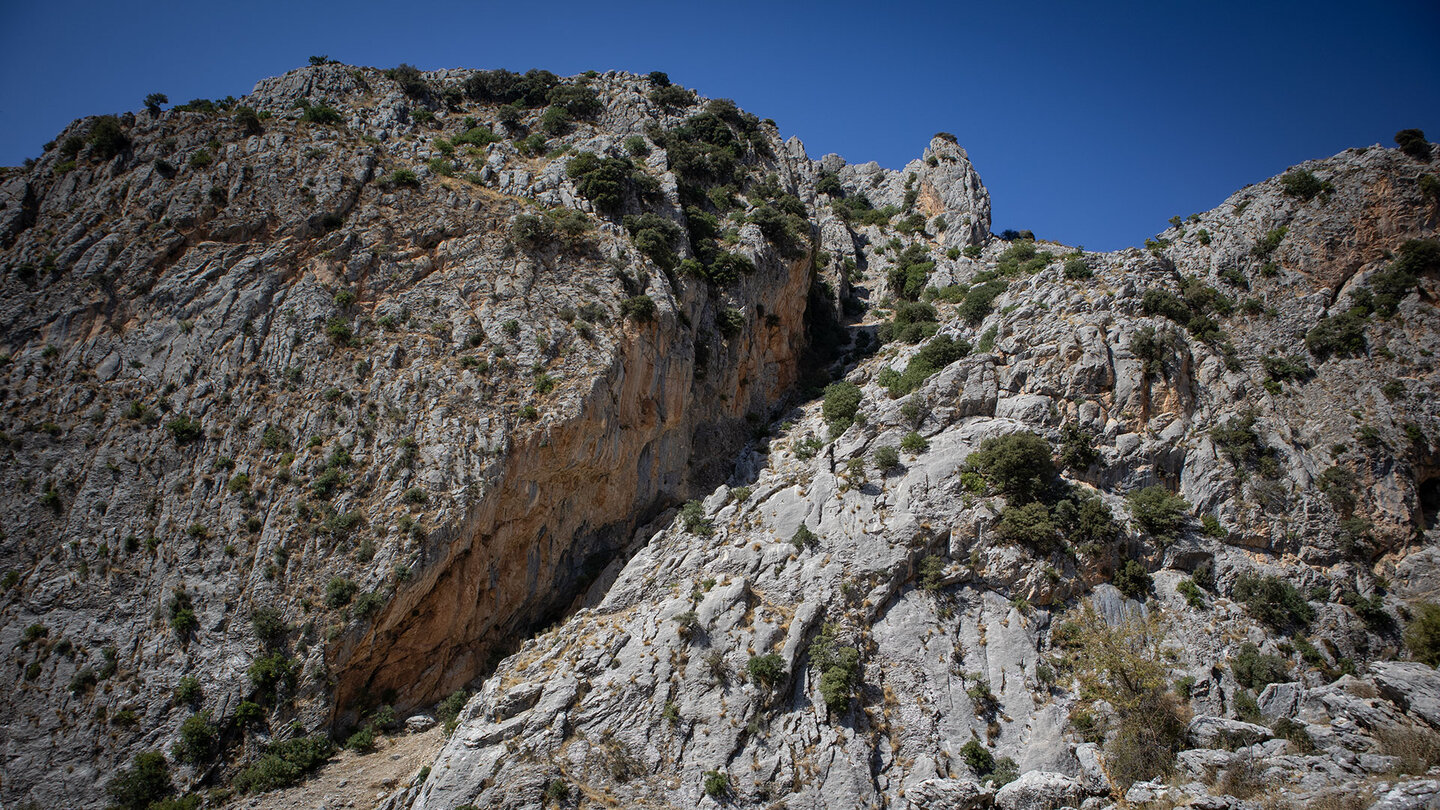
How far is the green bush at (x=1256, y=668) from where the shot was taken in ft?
81.9

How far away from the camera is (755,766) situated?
77.3ft

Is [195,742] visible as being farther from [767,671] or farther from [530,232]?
[530,232]

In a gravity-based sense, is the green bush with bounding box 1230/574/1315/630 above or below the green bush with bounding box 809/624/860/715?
above

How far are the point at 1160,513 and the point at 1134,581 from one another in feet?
11.4

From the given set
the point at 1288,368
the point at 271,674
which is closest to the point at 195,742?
the point at 271,674

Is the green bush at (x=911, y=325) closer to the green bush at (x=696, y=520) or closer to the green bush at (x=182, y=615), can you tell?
the green bush at (x=696, y=520)

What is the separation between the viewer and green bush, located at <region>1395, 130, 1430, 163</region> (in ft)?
121

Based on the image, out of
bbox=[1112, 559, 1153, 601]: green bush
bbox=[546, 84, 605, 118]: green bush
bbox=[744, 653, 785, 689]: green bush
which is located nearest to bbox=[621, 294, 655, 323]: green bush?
bbox=[744, 653, 785, 689]: green bush

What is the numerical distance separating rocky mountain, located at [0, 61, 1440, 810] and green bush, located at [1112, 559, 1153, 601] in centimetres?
14

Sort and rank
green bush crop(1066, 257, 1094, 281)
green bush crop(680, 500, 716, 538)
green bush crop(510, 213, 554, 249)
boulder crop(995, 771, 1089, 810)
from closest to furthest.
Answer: boulder crop(995, 771, 1089, 810) → green bush crop(680, 500, 716, 538) → green bush crop(1066, 257, 1094, 281) → green bush crop(510, 213, 554, 249)

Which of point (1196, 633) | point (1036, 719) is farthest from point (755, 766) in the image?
point (1196, 633)

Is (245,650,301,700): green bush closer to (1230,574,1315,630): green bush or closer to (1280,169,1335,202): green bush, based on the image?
(1230,574,1315,630): green bush

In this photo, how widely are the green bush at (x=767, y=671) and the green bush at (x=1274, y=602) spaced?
808 inches

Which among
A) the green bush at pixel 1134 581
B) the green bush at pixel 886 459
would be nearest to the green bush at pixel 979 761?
the green bush at pixel 1134 581
